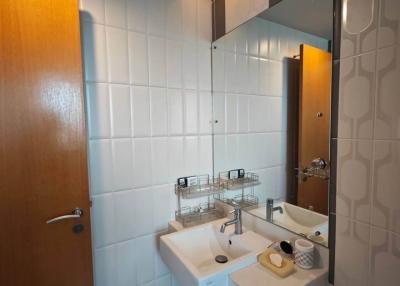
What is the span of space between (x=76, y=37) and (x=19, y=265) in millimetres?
989

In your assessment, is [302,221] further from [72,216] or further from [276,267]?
[72,216]

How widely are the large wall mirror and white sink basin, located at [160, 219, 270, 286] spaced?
0.60ft

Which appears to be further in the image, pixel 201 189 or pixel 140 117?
pixel 201 189

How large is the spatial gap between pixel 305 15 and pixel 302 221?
0.94 m

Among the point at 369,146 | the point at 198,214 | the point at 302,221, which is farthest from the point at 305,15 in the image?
the point at 198,214

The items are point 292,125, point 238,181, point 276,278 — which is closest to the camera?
point 276,278

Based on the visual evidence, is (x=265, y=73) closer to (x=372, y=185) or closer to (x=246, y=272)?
(x=372, y=185)

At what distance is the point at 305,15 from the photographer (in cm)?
98

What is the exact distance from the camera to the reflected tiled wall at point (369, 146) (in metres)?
0.69

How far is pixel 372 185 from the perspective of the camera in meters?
0.75

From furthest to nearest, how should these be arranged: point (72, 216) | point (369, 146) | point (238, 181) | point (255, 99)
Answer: point (238, 181) → point (255, 99) → point (72, 216) → point (369, 146)

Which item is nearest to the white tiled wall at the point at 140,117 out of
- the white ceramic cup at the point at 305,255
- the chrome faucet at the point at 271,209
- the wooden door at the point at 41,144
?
the wooden door at the point at 41,144

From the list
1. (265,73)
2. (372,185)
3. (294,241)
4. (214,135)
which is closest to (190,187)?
(214,135)

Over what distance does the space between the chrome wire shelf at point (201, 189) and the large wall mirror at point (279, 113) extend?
0.08 m
